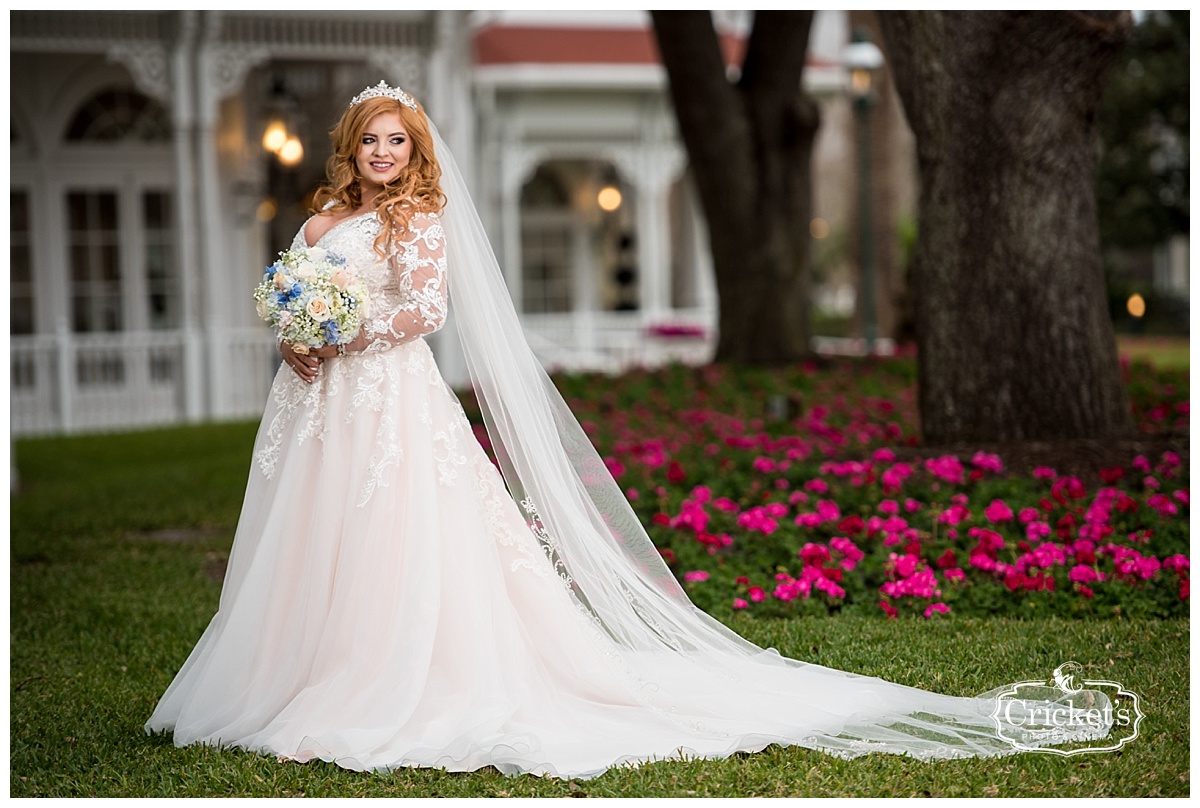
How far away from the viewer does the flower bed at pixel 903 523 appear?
560 cm

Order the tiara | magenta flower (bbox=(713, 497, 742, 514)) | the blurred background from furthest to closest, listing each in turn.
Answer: the blurred background → magenta flower (bbox=(713, 497, 742, 514)) → the tiara

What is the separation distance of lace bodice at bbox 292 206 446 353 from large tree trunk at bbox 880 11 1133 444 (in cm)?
407

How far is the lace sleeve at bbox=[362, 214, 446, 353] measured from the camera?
4238mm

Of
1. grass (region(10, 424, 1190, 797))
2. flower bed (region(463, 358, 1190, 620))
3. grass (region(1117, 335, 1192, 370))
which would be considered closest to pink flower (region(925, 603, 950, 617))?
flower bed (region(463, 358, 1190, 620))

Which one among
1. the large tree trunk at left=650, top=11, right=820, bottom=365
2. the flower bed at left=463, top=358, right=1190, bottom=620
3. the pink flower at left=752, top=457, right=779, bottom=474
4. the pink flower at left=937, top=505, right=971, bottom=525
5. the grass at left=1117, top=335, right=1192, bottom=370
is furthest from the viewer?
the grass at left=1117, top=335, right=1192, bottom=370

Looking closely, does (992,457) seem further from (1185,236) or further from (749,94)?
(1185,236)

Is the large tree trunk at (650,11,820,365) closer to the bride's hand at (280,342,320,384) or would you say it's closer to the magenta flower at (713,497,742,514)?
the magenta flower at (713,497,742,514)

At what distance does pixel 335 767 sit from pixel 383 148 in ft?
6.27

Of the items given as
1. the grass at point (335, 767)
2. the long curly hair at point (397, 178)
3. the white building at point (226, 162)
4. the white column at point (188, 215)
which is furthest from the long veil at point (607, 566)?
the white column at point (188, 215)

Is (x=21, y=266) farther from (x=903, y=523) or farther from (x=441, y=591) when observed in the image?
(x=441, y=591)

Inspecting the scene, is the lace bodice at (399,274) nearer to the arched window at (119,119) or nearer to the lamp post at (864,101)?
the lamp post at (864,101)

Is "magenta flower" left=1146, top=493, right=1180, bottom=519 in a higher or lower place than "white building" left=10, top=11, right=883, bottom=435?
lower

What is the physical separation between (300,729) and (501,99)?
15.0 meters

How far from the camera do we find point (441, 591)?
421cm
